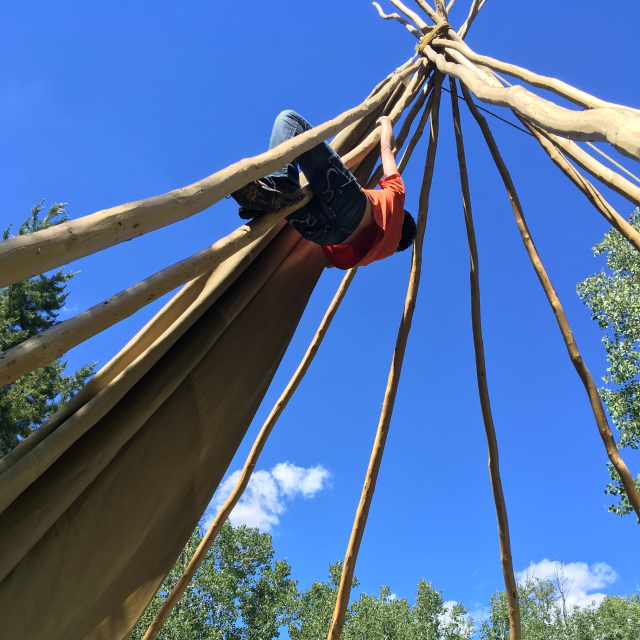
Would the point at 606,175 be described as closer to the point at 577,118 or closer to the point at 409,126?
the point at 577,118

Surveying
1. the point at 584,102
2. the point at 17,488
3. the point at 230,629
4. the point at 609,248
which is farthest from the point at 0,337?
the point at 609,248

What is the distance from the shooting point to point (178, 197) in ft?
6.70

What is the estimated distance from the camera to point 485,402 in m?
6.16

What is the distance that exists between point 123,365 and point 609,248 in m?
11.0

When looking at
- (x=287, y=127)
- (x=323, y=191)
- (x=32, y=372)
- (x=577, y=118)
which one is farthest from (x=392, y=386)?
(x=32, y=372)

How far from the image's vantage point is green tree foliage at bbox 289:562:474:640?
48.9 feet

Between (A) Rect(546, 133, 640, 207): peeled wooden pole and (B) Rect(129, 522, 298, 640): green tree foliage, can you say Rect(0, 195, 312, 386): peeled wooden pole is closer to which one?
(A) Rect(546, 133, 640, 207): peeled wooden pole

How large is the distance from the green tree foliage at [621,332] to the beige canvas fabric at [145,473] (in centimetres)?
766

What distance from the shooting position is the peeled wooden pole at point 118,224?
156 centimetres

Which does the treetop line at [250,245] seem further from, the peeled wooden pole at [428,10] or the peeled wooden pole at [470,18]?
the peeled wooden pole at [470,18]

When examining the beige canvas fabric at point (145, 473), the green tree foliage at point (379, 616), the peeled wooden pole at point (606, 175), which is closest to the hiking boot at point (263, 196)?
the beige canvas fabric at point (145, 473)

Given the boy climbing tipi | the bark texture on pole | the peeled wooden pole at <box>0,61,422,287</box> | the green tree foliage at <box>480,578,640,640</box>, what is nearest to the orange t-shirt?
the boy climbing tipi

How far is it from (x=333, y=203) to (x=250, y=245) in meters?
0.65

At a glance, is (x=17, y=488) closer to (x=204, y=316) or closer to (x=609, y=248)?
(x=204, y=316)
